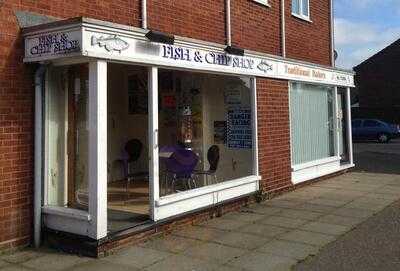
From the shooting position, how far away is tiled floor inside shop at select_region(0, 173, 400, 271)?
617 centimetres

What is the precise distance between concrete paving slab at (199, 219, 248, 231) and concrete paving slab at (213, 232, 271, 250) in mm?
374

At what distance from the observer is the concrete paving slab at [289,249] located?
21.7ft

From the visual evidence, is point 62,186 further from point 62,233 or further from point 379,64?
point 379,64

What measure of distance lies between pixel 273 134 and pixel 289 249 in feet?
13.8

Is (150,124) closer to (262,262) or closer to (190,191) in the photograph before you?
(190,191)

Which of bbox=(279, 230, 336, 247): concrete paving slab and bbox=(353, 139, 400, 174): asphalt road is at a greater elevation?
bbox=(353, 139, 400, 174): asphalt road

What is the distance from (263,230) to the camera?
7.82m

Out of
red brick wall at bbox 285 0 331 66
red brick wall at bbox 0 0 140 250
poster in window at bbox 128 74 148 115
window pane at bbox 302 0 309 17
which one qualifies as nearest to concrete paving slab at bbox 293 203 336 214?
poster in window at bbox 128 74 148 115

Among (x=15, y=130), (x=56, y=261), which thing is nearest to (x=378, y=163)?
(x=56, y=261)

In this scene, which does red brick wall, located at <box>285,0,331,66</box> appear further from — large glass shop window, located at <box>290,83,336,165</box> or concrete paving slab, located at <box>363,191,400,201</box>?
concrete paving slab, located at <box>363,191,400,201</box>

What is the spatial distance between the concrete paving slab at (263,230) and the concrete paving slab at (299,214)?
2.89ft

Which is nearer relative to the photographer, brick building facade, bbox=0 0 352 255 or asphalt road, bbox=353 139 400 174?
brick building facade, bbox=0 0 352 255

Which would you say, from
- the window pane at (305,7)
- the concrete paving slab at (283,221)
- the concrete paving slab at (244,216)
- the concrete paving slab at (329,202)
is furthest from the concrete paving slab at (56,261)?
the window pane at (305,7)

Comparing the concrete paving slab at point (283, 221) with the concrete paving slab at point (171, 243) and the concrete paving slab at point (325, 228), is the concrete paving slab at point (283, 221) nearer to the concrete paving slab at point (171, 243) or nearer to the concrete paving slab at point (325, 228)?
the concrete paving slab at point (325, 228)
